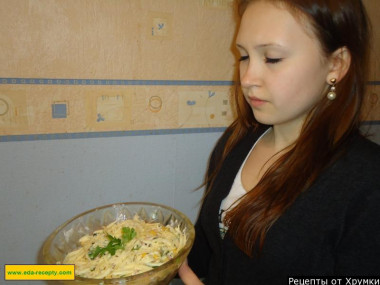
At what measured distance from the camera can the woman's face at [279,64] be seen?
0.72m

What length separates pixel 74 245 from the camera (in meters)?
0.86

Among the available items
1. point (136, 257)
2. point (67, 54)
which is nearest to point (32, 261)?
point (136, 257)

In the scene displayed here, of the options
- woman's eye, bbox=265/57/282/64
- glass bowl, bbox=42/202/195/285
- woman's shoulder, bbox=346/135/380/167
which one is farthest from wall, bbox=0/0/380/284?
woman's shoulder, bbox=346/135/380/167

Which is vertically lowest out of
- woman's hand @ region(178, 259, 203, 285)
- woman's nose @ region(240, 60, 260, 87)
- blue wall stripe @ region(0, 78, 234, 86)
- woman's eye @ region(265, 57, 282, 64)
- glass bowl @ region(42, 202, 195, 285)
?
woman's hand @ region(178, 259, 203, 285)

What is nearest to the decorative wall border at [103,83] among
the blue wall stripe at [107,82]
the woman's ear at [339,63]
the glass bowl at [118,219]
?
the blue wall stripe at [107,82]

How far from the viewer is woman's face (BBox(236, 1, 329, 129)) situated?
716 mm

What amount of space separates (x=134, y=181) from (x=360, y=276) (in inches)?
31.7

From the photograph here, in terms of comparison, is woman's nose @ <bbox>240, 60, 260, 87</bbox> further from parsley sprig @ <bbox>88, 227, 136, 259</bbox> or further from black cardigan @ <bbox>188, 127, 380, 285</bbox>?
parsley sprig @ <bbox>88, 227, 136, 259</bbox>

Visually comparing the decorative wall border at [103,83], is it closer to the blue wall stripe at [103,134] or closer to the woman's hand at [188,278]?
the blue wall stripe at [103,134]

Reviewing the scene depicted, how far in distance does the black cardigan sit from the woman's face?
0.19 meters

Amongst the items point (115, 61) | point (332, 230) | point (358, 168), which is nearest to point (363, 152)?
point (358, 168)

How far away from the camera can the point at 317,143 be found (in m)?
0.80

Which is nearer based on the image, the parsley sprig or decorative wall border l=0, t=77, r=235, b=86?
the parsley sprig

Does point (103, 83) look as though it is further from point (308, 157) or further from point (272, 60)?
point (308, 157)
